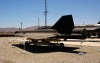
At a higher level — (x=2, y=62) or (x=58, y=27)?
(x=58, y=27)

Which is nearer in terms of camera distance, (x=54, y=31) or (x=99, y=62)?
(x=99, y=62)

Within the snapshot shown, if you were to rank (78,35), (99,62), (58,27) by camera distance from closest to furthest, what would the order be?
(99,62), (78,35), (58,27)

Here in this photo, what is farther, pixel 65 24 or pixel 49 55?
pixel 65 24

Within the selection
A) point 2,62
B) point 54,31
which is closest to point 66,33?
point 54,31

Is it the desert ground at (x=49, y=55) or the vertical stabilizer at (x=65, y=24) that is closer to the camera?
the desert ground at (x=49, y=55)

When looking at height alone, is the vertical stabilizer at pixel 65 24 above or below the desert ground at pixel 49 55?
above

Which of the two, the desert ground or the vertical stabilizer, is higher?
the vertical stabilizer

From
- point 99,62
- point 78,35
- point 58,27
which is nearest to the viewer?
point 99,62

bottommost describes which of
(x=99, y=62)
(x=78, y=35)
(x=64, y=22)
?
(x=99, y=62)

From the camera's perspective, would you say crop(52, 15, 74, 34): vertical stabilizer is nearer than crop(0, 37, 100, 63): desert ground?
No

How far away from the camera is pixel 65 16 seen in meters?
20.9

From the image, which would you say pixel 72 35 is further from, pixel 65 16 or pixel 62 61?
pixel 62 61

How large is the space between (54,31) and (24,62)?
10758 mm

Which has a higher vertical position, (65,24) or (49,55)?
(65,24)
